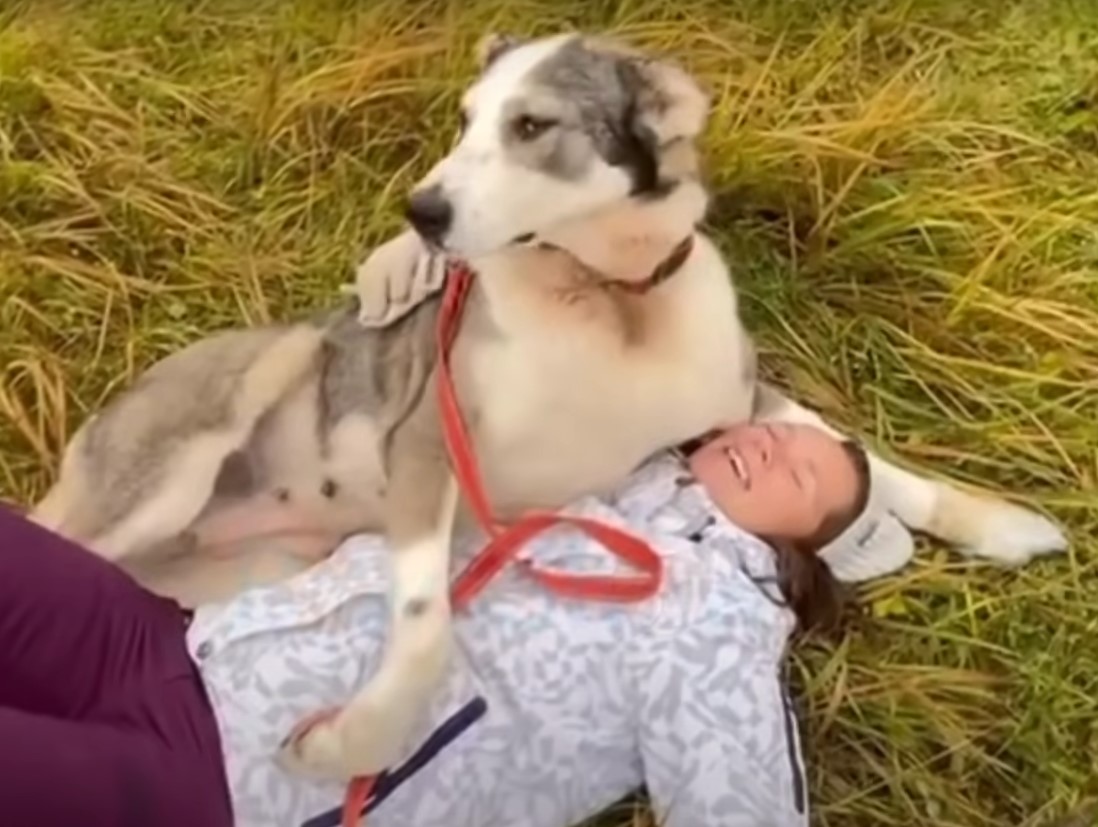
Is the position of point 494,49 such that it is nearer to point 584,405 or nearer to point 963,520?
point 584,405

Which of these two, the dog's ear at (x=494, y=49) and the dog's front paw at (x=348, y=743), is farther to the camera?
the dog's ear at (x=494, y=49)

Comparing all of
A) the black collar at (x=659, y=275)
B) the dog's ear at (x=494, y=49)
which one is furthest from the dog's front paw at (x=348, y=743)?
the dog's ear at (x=494, y=49)

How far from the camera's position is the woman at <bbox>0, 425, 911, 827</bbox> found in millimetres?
1694

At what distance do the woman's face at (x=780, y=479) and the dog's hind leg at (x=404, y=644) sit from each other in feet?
0.73

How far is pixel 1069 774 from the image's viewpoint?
1882 millimetres

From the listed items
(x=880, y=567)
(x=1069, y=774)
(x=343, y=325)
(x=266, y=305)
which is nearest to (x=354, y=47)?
(x=266, y=305)

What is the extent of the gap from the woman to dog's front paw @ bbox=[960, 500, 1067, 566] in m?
0.22

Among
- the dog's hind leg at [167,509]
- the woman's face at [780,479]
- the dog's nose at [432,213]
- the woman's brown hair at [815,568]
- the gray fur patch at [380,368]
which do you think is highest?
the dog's nose at [432,213]

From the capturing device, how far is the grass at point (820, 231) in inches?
76.2

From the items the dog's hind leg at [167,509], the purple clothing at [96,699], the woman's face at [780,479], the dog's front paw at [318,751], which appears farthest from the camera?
the dog's hind leg at [167,509]

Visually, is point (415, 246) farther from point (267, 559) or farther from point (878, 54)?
point (878, 54)

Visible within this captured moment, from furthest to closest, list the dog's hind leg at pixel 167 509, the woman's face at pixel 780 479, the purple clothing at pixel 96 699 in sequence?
the dog's hind leg at pixel 167 509, the woman's face at pixel 780 479, the purple clothing at pixel 96 699

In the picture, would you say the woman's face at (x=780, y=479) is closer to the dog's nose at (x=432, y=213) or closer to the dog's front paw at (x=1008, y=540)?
the dog's front paw at (x=1008, y=540)

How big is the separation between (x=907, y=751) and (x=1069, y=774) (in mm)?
135
